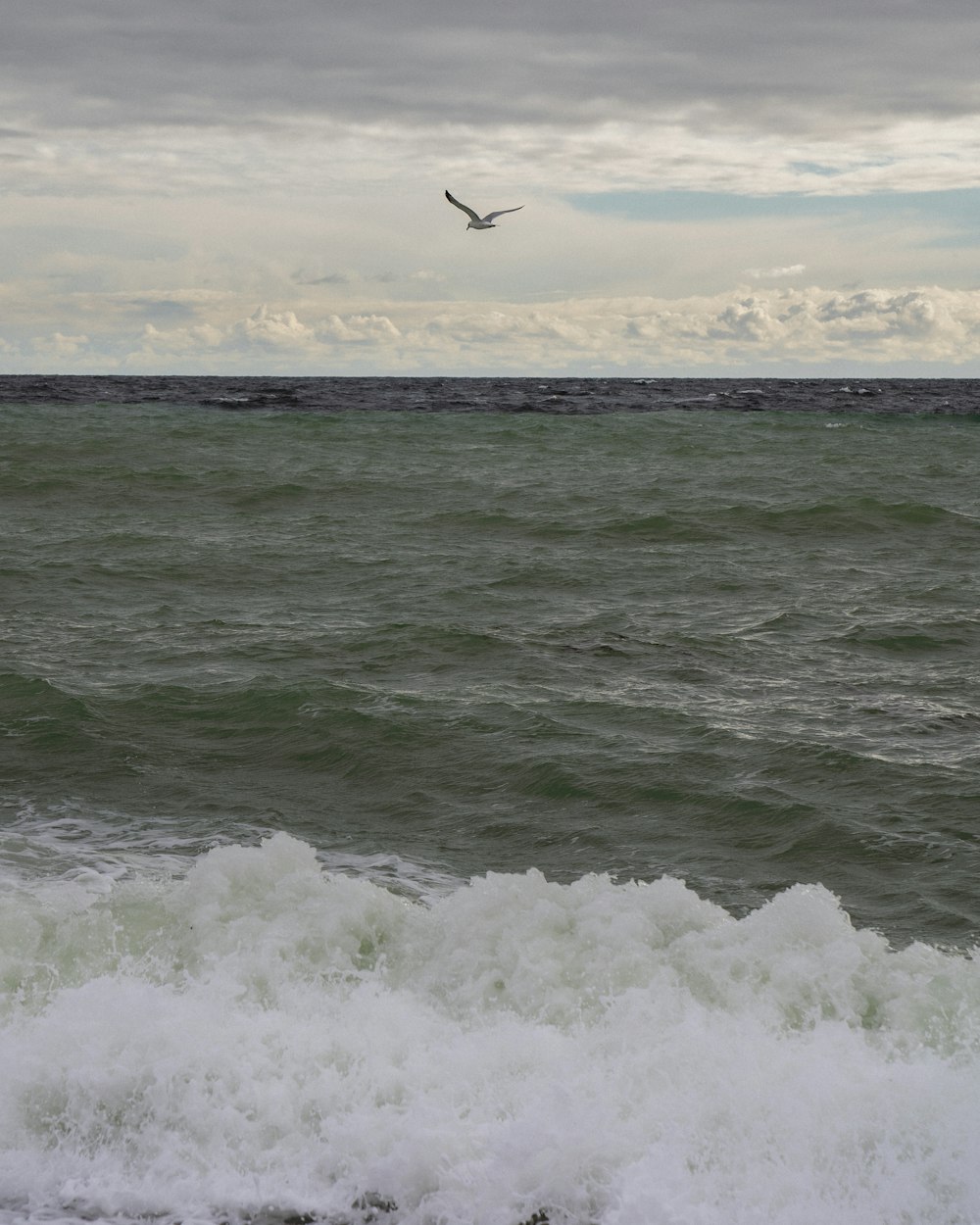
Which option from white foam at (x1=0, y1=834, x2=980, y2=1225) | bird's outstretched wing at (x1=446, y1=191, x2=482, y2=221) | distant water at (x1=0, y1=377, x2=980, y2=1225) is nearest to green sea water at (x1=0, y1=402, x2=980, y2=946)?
distant water at (x1=0, y1=377, x2=980, y2=1225)

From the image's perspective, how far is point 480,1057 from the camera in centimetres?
508

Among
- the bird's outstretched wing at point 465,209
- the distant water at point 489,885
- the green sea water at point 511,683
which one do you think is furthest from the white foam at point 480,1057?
the bird's outstretched wing at point 465,209

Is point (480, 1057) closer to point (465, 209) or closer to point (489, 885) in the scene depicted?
point (489, 885)

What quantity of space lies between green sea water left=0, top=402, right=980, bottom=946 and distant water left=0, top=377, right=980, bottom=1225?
0.05 meters

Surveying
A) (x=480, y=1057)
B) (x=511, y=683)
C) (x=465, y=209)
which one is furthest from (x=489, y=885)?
(x=465, y=209)

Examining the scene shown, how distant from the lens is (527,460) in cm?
2934

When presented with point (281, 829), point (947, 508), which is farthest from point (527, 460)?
point (281, 829)

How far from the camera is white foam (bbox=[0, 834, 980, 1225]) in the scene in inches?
178

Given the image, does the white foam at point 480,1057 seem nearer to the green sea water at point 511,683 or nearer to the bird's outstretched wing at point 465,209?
the green sea water at point 511,683

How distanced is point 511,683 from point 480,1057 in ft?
19.5

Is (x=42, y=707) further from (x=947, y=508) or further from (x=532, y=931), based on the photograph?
(x=947, y=508)

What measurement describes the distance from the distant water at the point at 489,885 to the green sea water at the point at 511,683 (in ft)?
0.16

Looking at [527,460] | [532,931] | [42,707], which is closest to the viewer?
[532,931]

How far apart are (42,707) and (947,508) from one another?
16.3 m
